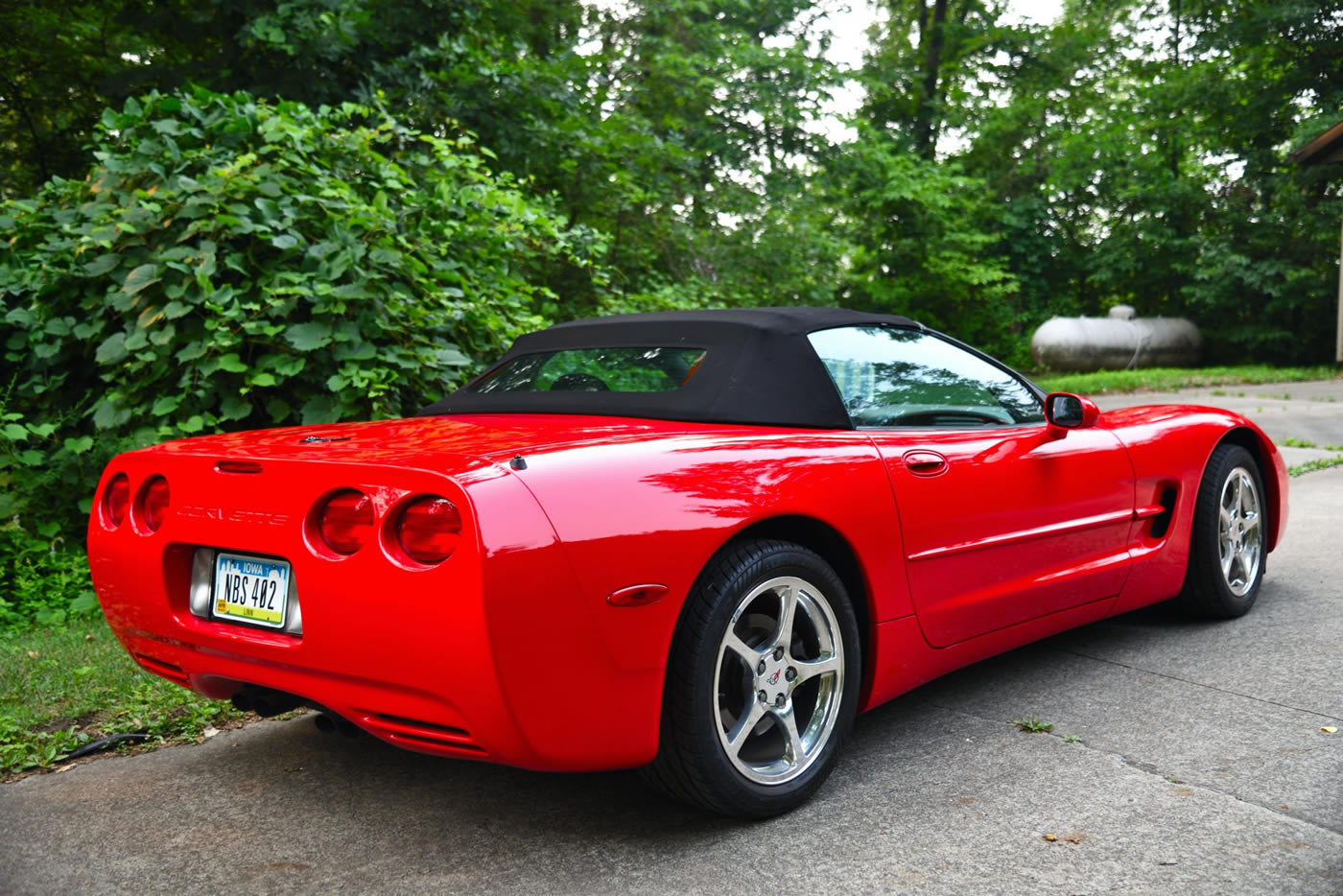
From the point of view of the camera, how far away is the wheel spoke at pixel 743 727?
2830 mm

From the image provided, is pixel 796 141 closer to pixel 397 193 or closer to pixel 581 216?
pixel 581 216

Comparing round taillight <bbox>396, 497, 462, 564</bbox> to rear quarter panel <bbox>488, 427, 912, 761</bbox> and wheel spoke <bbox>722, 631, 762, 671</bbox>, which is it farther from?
wheel spoke <bbox>722, 631, 762, 671</bbox>

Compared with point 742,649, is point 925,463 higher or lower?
higher

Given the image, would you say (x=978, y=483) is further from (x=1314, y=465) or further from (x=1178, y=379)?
(x=1178, y=379)

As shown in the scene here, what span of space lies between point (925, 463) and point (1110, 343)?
23.2 meters

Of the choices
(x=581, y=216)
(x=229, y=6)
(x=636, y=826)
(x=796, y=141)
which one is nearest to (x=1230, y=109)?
(x=796, y=141)

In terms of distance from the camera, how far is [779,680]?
9.70 ft

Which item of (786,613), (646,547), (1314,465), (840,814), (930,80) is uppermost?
(930,80)

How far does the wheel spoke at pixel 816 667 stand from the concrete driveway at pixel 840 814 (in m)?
0.32

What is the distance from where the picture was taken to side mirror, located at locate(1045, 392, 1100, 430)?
398cm

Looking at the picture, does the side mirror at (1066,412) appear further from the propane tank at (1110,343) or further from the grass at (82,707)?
the propane tank at (1110,343)

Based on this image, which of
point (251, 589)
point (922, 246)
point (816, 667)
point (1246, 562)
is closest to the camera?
point (251, 589)

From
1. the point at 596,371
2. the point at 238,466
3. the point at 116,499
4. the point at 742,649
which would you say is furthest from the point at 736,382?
the point at 116,499

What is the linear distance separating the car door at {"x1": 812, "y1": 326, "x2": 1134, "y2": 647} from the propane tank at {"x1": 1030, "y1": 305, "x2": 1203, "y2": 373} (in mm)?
21724
